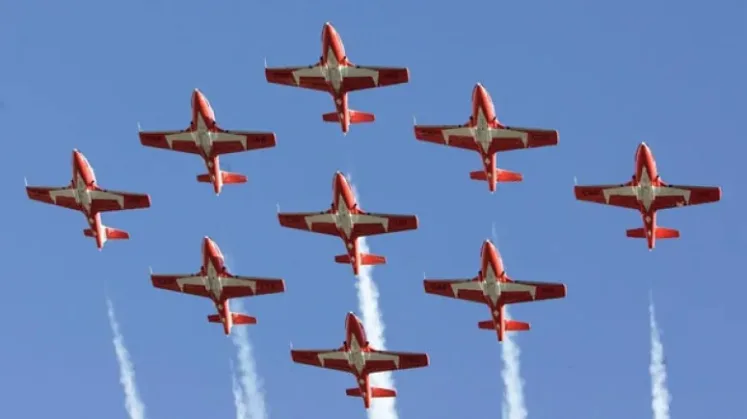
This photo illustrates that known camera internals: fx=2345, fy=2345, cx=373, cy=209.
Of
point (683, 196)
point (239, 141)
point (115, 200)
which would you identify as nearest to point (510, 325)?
point (683, 196)

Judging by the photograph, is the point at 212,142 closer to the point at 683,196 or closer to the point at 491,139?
the point at 491,139

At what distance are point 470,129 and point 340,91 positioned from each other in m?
10.1

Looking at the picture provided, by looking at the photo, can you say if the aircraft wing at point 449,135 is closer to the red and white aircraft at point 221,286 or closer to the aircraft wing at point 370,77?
the aircraft wing at point 370,77

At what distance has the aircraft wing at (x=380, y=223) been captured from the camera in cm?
17538

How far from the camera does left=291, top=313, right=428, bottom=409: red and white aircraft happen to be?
17450 cm

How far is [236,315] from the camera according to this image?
17800cm

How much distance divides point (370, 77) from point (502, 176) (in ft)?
41.2

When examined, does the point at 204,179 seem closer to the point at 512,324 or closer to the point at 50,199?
the point at 50,199

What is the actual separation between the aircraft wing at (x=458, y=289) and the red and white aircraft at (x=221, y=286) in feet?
38.0

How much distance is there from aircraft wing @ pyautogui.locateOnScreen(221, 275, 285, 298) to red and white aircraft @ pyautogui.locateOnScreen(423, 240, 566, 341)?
13137 millimetres

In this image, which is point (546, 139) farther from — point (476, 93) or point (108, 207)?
point (108, 207)

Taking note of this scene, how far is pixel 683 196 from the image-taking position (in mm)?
175125

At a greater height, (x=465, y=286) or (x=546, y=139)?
(x=546, y=139)

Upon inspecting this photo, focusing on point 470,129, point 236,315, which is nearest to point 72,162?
point 236,315
